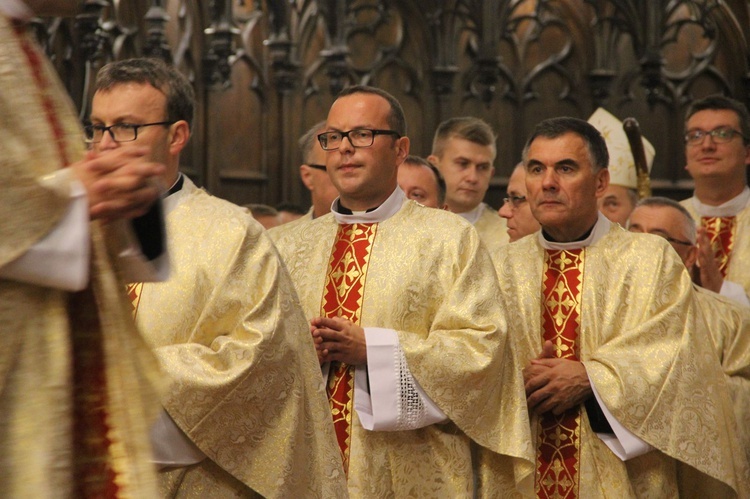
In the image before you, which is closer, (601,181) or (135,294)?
(135,294)

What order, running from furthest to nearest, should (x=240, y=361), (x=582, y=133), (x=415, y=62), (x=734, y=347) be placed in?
(x=415, y=62), (x=734, y=347), (x=582, y=133), (x=240, y=361)

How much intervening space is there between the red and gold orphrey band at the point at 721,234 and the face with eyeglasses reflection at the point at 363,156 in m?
3.13

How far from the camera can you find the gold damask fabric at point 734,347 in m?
5.36

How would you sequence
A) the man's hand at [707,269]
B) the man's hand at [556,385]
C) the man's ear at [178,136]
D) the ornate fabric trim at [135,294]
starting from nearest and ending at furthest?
the ornate fabric trim at [135,294] → the man's ear at [178,136] → the man's hand at [556,385] → the man's hand at [707,269]

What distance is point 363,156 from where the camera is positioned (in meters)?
4.45

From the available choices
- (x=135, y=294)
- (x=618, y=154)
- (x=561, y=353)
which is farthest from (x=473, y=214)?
(x=135, y=294)

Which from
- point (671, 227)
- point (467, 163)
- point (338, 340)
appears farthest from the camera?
Answer: point (467, 163)

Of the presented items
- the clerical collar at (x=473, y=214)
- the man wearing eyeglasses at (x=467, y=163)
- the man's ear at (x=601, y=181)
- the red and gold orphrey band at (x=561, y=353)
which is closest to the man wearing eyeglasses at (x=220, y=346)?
the red and gold orphrey band at (x=561, y=353)

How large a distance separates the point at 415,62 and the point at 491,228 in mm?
3172

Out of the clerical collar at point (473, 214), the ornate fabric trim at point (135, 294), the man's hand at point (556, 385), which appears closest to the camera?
the ornate fabric trim at point (135, 294)

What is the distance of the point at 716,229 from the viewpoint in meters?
7.06

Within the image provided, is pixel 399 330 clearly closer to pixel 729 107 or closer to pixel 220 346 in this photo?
pixel 220 346

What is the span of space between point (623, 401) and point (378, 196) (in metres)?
1.21

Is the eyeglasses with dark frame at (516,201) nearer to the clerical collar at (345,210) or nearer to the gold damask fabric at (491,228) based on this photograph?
the gold damask fabric at (491,228)
